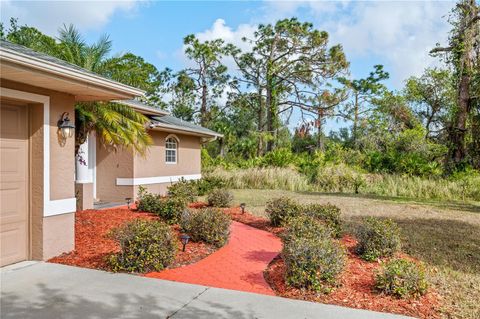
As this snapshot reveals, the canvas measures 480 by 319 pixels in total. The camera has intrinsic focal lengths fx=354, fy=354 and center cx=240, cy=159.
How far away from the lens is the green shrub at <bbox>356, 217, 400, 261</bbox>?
248 inches

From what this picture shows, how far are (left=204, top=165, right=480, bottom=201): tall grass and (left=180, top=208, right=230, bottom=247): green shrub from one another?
38.7 ft

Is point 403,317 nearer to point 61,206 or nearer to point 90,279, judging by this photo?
point 90,279

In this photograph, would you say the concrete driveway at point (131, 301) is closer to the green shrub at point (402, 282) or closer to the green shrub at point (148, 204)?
the green shrub at point (402, 282)

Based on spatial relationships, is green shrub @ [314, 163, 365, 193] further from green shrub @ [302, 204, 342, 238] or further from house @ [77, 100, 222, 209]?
green shrub @ [302, 204, 342, 238]

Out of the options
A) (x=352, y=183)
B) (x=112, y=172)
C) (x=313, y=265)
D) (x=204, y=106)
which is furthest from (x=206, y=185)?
(x=204, y=106)

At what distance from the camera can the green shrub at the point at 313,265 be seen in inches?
189

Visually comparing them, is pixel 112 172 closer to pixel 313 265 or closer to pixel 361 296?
pixel 313 265

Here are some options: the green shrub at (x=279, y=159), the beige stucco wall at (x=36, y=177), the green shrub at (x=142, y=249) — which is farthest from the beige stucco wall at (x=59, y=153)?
the green shrub at (x=279, y=159)

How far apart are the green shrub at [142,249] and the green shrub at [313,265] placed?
1.94 m

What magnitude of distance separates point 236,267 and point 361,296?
2077 mm

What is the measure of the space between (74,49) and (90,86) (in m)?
4.52

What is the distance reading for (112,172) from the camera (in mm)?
12570

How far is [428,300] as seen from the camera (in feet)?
14.8

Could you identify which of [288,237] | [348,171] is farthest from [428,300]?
[348,171]
